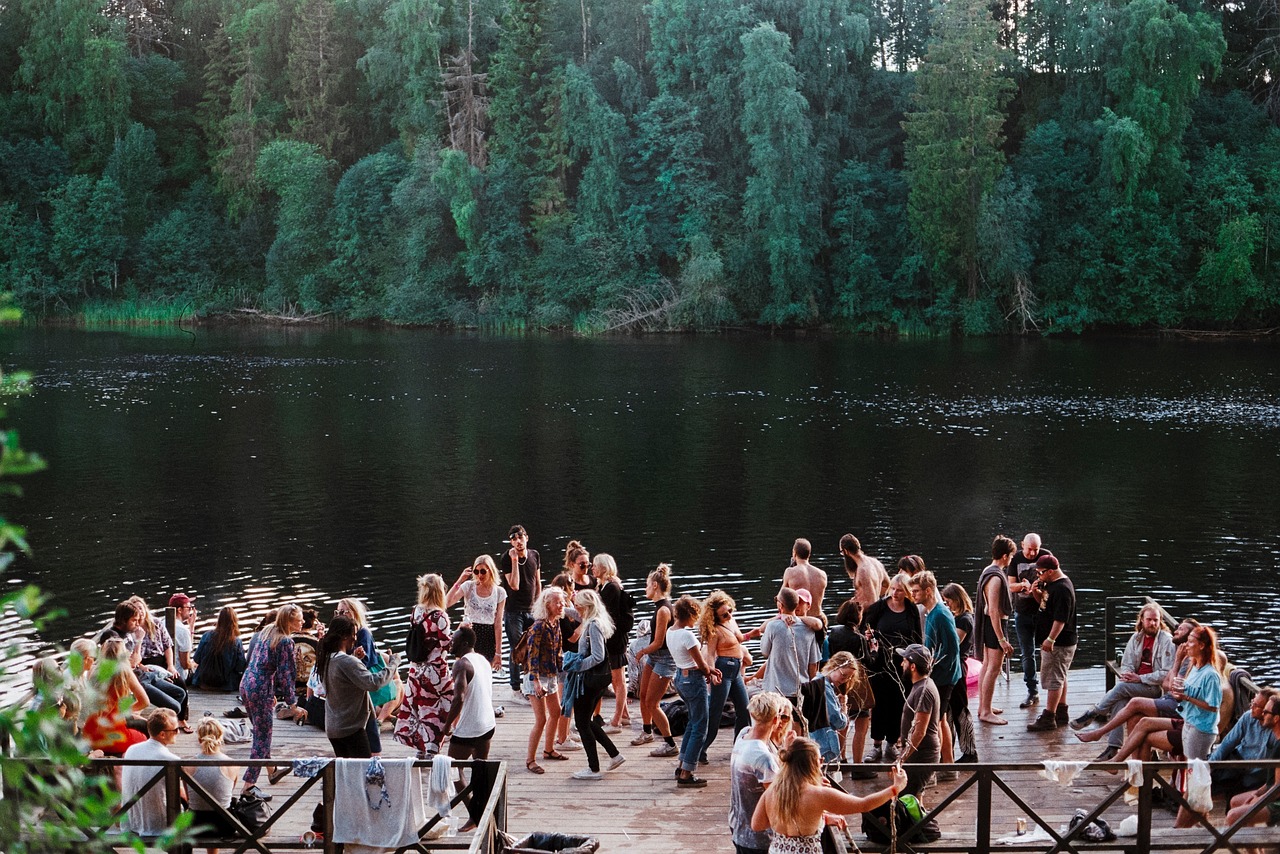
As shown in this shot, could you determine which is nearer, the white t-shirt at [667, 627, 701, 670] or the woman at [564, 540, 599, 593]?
the white t-shirt at [667, 627, 701, 670]

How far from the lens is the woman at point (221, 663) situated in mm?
13078

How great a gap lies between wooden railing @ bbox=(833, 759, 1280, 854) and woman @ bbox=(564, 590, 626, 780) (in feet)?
7.29

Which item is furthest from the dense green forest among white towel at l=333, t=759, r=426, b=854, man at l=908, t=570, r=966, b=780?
white towel at l=333, t=759, r=426, b=854

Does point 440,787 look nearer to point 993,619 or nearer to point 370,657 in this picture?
point 370,657

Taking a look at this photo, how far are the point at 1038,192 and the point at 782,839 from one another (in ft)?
187

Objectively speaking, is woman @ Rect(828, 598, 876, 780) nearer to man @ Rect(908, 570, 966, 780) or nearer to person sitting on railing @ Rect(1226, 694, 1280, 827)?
man @ Rect(908, 570, 966, 780)

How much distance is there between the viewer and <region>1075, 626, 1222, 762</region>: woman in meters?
9.32

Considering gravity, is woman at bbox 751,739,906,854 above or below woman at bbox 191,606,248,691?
above

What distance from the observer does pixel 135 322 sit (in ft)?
236

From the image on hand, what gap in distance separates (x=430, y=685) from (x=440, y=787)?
1521 mm

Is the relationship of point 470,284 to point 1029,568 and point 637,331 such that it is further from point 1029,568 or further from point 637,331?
point 1029,568

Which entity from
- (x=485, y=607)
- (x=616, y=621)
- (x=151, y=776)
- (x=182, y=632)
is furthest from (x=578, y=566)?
(x=151, y=776)

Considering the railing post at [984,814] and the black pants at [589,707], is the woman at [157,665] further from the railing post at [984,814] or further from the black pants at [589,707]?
the railing post at [984,814]

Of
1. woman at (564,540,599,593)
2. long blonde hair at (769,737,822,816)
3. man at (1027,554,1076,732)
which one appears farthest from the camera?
woman at (564,540,599,593)
